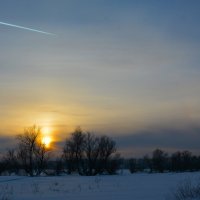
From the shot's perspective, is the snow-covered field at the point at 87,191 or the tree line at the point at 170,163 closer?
the snow-covered field at the point at 87,191

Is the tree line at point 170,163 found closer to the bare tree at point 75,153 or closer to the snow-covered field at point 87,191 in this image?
the bare tree at point 75,153

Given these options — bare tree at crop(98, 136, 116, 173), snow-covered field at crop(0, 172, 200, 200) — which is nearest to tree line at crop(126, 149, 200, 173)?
bare tree at crop(98, 136, 116, 173)

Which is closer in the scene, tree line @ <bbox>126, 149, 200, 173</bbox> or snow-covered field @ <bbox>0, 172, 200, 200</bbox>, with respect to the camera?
snow-covered field @ <bbox>0, 172, 200, 200</bbox>

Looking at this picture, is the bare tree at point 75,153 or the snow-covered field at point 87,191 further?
the bare tree at point 75,153

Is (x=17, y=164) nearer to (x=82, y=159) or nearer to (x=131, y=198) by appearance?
(x=82, y=159)

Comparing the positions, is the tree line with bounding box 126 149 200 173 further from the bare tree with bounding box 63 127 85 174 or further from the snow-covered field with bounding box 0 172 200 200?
the snow-covered field with bounding box 0 172 200 200

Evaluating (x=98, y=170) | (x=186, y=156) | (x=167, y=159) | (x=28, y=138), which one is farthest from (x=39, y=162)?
(x=186, y=156)

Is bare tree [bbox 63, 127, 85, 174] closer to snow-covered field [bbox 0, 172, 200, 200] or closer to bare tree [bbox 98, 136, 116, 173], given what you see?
bare tree [bbox 98, 136, 116, 173]

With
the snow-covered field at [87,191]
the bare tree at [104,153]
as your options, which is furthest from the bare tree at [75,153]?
the snow-covered field at [87,191]

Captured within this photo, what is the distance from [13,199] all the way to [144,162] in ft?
419

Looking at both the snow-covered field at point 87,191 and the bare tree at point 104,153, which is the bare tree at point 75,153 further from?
the snow-covered field at point 87,191

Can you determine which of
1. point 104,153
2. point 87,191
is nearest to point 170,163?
point 104,153

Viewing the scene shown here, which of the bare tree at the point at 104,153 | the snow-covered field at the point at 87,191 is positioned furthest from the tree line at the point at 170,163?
the snow-covered field at the point at 87,191

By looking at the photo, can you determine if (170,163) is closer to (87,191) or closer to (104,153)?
(104,153)
